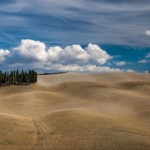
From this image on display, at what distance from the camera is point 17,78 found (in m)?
78.1

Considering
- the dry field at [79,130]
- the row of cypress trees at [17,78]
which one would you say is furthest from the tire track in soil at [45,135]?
the row of cypress trees at [17,78]

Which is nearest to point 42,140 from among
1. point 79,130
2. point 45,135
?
point 45,135

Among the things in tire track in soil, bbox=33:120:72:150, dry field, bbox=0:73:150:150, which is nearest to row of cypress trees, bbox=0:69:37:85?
dry field, bbox=0:73:150:150

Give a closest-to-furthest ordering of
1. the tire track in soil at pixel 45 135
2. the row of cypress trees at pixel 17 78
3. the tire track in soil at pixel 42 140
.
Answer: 1. the tire track in soil at pixel 42 140
2. the tire track in soil at pixel 45 135
3. the row of cypress trees at pixel 17 78

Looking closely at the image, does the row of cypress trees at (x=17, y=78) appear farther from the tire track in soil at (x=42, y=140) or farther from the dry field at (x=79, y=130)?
the tire track in soil at (x=42, y=140)

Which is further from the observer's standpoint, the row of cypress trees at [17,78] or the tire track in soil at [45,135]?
the row of cypress trees at [17,78]

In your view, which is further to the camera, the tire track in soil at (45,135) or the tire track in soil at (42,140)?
the tire track in soil at (45,135)

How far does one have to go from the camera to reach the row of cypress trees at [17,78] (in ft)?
252

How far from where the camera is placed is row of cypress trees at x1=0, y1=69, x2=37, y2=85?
252ft

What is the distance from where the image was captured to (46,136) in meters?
24.9

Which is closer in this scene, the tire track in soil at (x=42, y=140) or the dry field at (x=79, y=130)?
the tire track in soil at (x=42, y=140)

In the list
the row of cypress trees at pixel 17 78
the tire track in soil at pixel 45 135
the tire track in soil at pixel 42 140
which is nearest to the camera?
the tire track in soil at pixel 42 140

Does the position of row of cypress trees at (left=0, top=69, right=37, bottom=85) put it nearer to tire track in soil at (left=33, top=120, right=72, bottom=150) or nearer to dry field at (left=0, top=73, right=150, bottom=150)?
dry field at (left=0, top=73, right=150, bottom=150)

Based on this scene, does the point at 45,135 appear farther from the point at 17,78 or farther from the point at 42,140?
the point at 17,78
